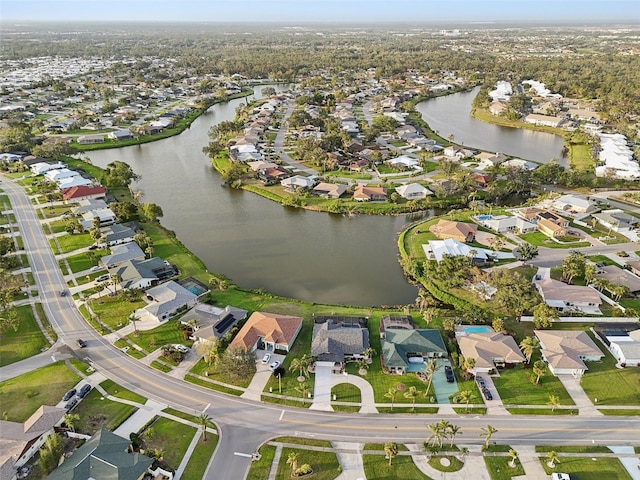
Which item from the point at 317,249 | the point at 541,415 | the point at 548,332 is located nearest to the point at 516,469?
the point at 541,415

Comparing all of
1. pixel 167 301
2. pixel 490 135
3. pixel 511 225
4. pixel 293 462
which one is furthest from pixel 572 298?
pixel 490 135

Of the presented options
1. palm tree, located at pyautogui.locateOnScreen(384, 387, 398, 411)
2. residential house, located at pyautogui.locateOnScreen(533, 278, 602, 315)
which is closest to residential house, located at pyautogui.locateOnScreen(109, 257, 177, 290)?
palm tree, located at pyautogui.locateOnScreen(384, 387, 398, 411)

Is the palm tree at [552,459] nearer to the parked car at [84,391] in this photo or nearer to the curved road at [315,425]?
the curved road at [315,425]

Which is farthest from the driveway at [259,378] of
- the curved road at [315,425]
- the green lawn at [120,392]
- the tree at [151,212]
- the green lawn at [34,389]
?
the tree at [151,212]

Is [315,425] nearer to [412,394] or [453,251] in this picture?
[412,394]

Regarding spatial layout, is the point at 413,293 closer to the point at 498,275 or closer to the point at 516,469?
the point at 498,275

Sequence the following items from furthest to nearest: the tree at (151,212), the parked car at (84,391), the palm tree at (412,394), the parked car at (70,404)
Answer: the tree at (151,212) < the parked car at (84,391) < the palm tree at (412,394) < the parked car at (70,404)

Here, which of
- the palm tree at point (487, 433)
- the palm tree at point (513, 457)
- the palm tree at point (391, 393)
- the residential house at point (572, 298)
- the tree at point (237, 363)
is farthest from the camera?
the residential house at point (572, 298)
